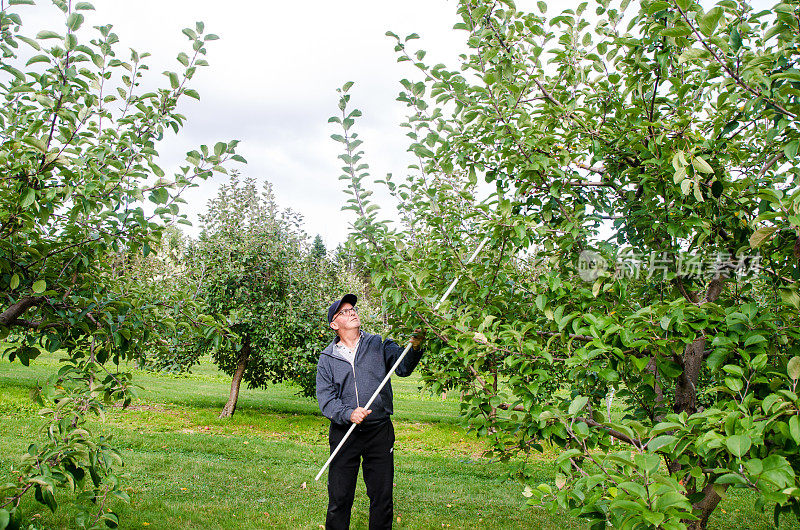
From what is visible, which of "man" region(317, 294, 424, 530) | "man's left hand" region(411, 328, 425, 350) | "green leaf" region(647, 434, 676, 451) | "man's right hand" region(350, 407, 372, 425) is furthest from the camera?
"man" region(317, 294, 424, 530)

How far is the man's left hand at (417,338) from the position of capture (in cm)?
334

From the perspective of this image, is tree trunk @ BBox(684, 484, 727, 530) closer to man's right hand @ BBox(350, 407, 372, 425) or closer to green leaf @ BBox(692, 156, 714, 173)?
green leaf @ BBox(692, 156, 714, 173)

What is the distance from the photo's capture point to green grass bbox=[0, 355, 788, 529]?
204 inches

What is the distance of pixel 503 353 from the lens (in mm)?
2934

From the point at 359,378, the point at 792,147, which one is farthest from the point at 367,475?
the point at 792,147

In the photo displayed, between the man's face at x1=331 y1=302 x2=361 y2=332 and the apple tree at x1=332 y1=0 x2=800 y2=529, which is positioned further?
the man's face at x1=331 y1=302 x2=361 y2=332

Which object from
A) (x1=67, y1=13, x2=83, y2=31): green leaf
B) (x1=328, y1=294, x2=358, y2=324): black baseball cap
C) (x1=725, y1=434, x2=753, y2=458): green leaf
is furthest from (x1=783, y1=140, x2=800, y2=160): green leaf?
(x1=67, y1=13, x2=83, y2=31): green leaf

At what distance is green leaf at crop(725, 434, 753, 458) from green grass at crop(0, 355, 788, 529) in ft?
2.52

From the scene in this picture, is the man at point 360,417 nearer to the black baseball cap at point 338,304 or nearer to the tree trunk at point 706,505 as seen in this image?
the black baseball cap at point 338,304

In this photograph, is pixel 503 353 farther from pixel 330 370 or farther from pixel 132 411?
pixel 132 411

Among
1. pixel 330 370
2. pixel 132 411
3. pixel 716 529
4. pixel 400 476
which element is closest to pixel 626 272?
pixel 330 370

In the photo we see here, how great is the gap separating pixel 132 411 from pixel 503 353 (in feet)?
36.1

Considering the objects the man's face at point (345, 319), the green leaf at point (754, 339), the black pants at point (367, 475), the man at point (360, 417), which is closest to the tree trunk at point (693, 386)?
the green leaf at point (754, 339)

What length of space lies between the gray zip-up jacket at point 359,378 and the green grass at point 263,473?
101 centimetres
